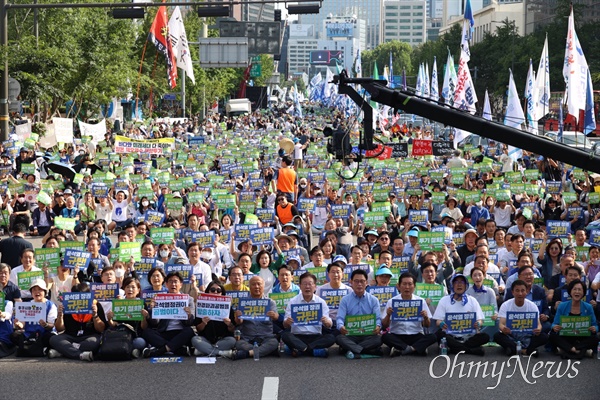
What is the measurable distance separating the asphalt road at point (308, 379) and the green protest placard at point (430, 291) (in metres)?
0.86

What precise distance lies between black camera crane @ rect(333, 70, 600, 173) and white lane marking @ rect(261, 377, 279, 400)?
8.97ft

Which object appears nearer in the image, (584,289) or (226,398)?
(226,398)

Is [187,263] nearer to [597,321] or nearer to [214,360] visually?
[214,360]

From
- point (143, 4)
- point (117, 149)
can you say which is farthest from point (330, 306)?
point (117, 149)

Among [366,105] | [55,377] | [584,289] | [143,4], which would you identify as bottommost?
[55,377]

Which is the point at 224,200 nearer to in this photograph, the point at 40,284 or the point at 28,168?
the point at 28,168

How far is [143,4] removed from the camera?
23.4 m

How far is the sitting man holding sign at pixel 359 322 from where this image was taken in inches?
506

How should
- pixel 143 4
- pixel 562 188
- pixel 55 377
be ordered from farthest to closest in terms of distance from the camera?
pixel 562 188 < pixel 143 4 < pixel 55 377

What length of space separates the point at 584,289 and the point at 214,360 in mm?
4366

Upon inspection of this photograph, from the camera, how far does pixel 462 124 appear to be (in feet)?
39.3

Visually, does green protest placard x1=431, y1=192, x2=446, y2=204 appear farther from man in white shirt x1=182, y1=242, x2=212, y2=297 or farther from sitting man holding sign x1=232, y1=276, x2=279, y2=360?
sitting man holding sign x1=232, y1=276, x2=279, y2=360

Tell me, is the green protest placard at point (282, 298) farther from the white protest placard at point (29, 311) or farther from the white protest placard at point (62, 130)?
the white protest placard at point (62, 130)

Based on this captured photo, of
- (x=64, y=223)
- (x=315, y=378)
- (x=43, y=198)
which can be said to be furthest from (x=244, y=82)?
(x=315, y=378)
